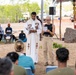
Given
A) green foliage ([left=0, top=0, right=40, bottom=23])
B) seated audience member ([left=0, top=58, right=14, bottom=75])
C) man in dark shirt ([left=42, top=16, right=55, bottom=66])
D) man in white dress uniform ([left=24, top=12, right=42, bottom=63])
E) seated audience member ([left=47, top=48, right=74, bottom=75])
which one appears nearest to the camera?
seated audience member ([left=0, top=58, right=14, bottom=75])

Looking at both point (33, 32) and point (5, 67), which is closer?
point (5, 67)

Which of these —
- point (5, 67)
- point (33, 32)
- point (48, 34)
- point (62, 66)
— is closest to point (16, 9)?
point (33, 32)

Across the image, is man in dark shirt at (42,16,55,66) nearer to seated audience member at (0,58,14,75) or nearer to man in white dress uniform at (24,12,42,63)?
man in white dress uniform at (24,12,42,63)

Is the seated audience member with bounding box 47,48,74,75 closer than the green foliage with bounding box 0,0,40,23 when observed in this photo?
Yes

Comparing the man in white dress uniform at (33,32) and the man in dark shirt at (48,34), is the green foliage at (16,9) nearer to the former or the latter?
the man in white dress uniform at (33,32)

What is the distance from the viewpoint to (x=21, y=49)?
5293 mm

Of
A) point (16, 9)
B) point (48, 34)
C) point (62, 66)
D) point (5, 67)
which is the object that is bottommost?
point (16, 9)

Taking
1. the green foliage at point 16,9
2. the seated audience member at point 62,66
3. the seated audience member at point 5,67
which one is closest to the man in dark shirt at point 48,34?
the seated audience member at point 62,66

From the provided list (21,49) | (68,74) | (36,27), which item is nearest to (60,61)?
(68,74)

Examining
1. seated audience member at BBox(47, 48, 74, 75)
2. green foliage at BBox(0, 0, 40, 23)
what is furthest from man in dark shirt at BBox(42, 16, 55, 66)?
green foliage at BBox(0, 0, 40, 23)

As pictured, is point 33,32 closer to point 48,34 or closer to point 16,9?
point 48,34

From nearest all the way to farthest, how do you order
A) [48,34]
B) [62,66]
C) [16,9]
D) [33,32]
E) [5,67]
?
[5,67]
[62,66]
[48,34]
[33,32]
[16,9]

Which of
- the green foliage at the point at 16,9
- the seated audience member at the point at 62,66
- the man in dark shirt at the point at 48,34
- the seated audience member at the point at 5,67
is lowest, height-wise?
the green foliage at the point at 16,9

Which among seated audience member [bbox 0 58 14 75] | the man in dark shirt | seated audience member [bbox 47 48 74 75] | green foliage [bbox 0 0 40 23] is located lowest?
green foliage [bbox 0 0 40 23]
